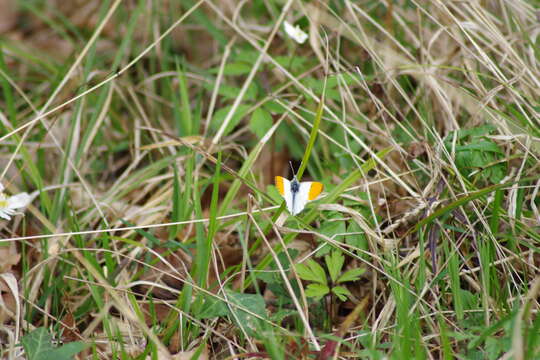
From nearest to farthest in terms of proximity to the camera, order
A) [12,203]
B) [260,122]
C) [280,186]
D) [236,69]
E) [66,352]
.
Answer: [66,352] → [280,186] → [12,203] → [260,122] → [236,69]

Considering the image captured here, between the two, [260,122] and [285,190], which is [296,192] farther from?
[260,122]

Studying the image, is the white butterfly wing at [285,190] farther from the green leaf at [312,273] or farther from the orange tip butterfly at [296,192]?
the green leaf at [312,273]

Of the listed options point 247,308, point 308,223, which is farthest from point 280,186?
point 247,308

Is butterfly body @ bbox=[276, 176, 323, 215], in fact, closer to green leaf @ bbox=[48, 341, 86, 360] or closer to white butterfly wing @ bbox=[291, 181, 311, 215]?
white butterfly wing @ bbox=[291, 181, 311, 215]

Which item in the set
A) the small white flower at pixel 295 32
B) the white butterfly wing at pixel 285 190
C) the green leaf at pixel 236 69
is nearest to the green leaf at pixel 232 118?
the green leaf at pixel 236 69

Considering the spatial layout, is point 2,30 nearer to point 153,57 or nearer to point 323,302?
point 153,57

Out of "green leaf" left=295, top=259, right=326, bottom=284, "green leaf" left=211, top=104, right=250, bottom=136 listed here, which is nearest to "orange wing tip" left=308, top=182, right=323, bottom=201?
"green leaf" left=295, top=259, right=326, bottom=284

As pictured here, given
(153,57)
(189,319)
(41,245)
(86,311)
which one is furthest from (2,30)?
(189,319)
